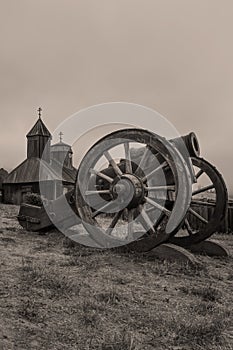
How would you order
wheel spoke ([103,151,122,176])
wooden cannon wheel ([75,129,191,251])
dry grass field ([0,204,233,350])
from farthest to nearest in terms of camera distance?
wheel spoke ([103,151,122,176]) → wooden cannon wheel ([75,129,191,251]) → dry grass field ([0,204,233,350])

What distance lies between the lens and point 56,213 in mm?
7914

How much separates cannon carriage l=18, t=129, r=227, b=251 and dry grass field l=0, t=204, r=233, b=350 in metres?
0.58

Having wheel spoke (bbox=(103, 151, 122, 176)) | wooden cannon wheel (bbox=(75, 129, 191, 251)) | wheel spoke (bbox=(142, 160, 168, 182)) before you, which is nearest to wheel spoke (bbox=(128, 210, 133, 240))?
wooden cannon wheel (bbox=(75, 129, 191, 251))

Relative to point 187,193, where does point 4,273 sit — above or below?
below

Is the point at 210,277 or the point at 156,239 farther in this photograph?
the point at 156,239

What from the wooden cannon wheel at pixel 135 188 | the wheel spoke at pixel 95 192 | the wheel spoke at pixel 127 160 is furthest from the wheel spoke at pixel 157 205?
the wheel spoke at pixel 95 192

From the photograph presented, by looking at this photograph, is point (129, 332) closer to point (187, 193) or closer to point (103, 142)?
point (187, 193)

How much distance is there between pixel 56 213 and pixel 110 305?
444cm

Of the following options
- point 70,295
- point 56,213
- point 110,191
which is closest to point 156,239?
point 110,191

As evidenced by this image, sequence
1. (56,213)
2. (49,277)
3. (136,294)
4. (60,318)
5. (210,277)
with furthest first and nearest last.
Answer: (56,213)
(210,277)
(49,277)
(136,294)
(60,318)

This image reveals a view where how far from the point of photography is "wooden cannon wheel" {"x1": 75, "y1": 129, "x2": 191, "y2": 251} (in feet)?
19.3

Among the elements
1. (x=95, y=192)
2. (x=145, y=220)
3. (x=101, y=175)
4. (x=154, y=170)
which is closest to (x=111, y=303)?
(x=145, y=220)

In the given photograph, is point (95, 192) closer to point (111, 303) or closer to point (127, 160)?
point (127, 160)

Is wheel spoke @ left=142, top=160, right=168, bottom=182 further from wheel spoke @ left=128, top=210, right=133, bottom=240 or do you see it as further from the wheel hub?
wheel spoke @ left=128, top=210, right=133, bottom=240
